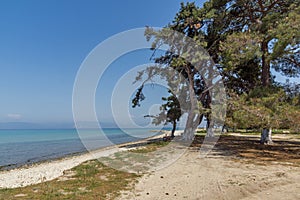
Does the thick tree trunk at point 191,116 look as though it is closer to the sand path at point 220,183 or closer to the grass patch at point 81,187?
the sand path at point 220,183

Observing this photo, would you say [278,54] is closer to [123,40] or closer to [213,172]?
[213,172]

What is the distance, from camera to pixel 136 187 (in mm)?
6117

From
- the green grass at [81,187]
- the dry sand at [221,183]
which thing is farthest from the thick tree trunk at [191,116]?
the green grass at [81,187]

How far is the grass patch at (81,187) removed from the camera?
540cm

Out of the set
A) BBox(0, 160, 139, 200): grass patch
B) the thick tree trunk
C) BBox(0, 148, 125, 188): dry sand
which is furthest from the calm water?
the thick tree trunk

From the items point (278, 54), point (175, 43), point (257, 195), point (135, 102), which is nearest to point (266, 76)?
point (278, 54)

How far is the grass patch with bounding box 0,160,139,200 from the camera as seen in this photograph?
17.7 ft

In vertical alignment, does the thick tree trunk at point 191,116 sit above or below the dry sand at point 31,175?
above

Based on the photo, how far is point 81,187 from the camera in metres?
6.20

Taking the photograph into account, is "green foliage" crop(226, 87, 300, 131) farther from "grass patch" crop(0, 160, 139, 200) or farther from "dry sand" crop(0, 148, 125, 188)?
"dry sand" crop(0, 148, 125, 188)

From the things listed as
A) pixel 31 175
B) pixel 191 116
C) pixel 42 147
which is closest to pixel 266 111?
pixel 191 116

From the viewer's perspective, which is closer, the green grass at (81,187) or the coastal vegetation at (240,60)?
the green grass at (81,187)

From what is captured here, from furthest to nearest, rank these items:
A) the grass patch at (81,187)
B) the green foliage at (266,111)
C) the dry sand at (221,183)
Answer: the green foliage at (266,111)
the grass patch at (81,187)
the dry sand at (221,183)

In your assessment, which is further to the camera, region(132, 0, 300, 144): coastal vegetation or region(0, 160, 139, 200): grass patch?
region(132, 0, 300, 144): coastal vegetation
